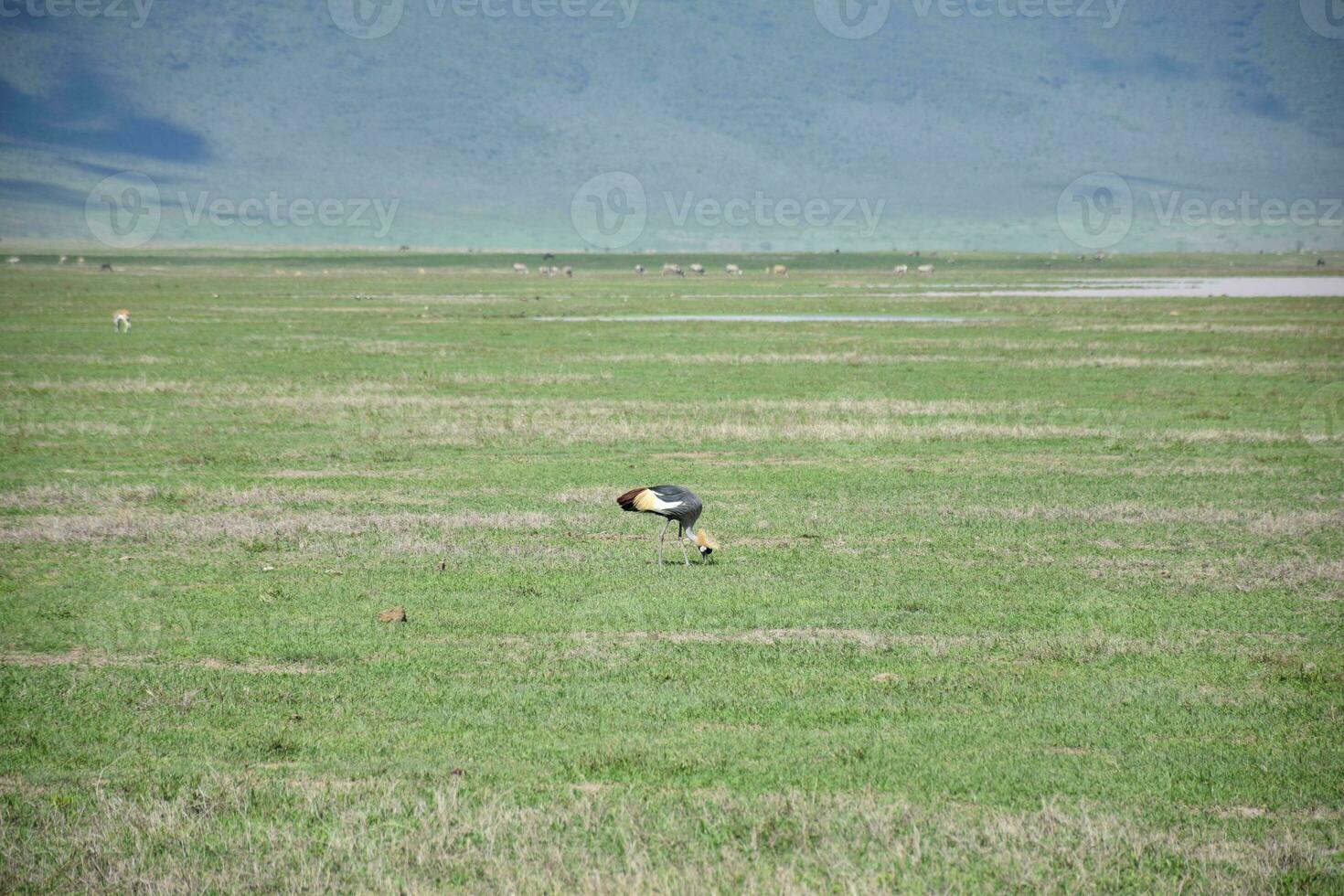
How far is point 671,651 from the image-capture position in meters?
11.8

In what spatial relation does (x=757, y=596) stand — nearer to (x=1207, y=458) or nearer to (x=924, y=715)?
(x=924, y=715)

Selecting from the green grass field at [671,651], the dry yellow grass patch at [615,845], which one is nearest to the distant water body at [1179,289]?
the green grass field at [671,651]

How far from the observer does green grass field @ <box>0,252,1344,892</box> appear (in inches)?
316

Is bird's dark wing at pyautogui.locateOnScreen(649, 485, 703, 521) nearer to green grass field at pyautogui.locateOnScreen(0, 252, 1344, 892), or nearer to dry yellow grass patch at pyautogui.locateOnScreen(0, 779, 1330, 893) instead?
green grass field at pyautogui.locateOnScreen(0, 252, 1344, 892)

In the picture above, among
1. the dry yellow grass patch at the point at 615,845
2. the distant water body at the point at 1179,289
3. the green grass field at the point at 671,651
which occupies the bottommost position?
the dry yellow grass patch at the point at 615,845

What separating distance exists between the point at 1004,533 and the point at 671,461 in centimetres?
793

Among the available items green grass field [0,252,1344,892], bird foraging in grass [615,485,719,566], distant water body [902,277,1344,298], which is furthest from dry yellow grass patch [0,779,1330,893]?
distant water body [902,277,1344,298]

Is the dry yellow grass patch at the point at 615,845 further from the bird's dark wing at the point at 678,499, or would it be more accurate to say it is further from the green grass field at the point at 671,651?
the bird's dark wing at the point at 678,499

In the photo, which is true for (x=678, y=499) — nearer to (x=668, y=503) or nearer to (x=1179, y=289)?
(x=668, y=503)

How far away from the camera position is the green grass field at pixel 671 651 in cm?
804

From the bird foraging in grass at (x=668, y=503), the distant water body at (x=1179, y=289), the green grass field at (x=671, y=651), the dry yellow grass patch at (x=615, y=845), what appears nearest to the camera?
the dry yellow grass patch at (x=615, y=845)

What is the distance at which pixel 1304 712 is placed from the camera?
407 inches

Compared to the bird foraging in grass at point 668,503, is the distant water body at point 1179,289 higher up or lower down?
higher up

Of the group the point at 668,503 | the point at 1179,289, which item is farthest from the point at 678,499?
the point at 1179,289
